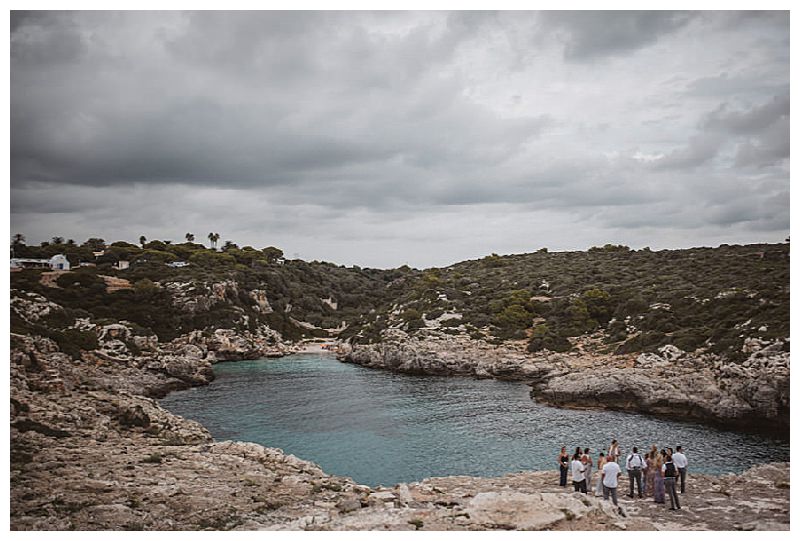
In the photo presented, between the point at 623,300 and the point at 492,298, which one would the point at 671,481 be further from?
the point at 492,298

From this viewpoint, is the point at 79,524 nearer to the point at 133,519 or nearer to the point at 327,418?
the point at 133,519

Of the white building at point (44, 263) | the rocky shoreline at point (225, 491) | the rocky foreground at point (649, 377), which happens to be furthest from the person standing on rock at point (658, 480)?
the white building at point (44, 263)

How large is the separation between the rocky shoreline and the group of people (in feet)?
1.34

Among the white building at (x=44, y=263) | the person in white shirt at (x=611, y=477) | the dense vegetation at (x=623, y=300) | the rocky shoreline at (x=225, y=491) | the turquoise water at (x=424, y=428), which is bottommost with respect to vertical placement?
the turquoise water at (x=424, y=428)

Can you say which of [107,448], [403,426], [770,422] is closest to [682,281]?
[770,422]

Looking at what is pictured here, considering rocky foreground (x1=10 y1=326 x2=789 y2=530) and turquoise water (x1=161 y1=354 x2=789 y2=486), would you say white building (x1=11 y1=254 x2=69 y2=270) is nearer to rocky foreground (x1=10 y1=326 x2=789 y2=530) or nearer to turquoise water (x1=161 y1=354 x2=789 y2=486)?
turquoise water (x1=161 y1=354 x2=789 y2=486)

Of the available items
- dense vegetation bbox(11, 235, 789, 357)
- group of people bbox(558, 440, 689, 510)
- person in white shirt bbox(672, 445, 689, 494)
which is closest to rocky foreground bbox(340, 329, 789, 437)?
dense vegetation bbox(11, 235, 789, 357)

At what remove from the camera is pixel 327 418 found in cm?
2780

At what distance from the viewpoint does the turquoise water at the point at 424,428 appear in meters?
20.5

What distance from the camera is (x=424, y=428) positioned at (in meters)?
25.4

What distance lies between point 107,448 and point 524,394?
71.8 feet

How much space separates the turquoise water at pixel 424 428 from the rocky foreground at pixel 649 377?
121 cm

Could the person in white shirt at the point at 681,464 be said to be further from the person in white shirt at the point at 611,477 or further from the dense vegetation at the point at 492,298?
the dense vegetation at the point at 492,298

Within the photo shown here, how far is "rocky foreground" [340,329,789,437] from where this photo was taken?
945 inches
